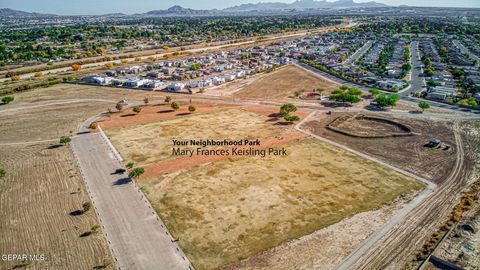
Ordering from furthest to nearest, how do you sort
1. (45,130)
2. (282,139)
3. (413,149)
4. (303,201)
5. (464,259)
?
(45,130)
(282,139)
(413,149)
(303,201)
(464,259)

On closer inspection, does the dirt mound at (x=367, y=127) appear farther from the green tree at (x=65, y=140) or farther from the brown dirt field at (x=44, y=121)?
the brown dirt field at (x=44, y=121)

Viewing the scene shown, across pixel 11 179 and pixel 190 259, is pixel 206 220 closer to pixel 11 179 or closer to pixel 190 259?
pixel 190 259

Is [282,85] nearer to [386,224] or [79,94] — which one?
[79,94]

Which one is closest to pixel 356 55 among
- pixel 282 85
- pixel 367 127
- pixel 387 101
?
pixel 282 85

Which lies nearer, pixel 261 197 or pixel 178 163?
pixel 261 197

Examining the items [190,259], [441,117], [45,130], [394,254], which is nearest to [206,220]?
[190,259]

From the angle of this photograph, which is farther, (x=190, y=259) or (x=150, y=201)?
(x=150, y=201)
